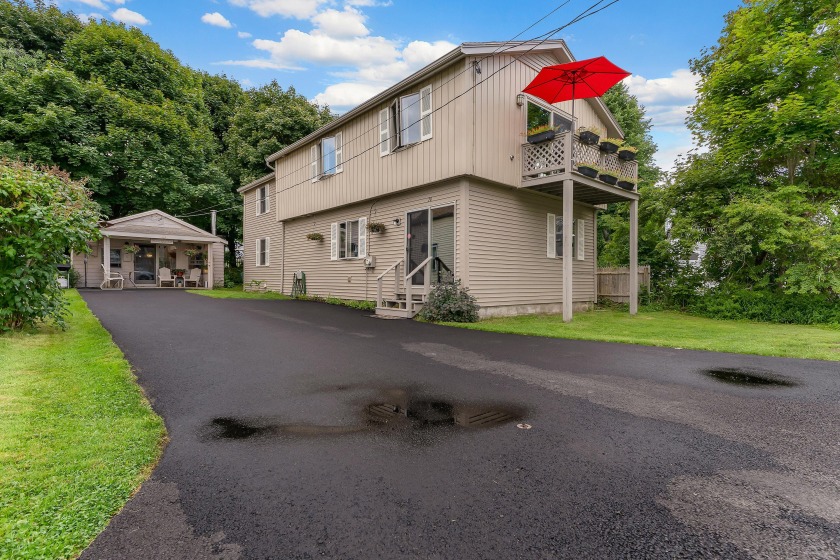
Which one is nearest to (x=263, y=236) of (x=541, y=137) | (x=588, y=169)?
(x=541, y=137)

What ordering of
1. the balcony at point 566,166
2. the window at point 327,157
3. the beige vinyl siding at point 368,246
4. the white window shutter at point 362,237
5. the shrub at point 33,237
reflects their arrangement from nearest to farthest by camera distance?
the shrub at point 33,237 → the balcony at point 566,166 → the beige vinyl siding at point 368,246 → the white window shutter at point 362,237 → the window at point 327,157

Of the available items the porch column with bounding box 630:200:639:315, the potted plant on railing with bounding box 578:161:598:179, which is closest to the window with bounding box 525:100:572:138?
the potted plant on railing with bounding box 578:161:598:179

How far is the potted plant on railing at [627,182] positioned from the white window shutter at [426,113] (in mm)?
5534

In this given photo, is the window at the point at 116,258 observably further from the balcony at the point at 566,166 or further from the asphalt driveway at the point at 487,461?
the balcony at the point at 566,166

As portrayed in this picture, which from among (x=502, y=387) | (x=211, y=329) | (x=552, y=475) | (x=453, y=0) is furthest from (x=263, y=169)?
(x=552, y=475)

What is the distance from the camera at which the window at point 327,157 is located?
14188 millimetres

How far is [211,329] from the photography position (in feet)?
25.9

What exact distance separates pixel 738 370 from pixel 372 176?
1016 centimetres

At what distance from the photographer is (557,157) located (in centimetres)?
1025

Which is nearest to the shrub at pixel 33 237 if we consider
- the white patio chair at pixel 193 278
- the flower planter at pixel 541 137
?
the flower planter at pixel 541 137

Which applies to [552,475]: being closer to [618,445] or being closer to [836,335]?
[618,445]

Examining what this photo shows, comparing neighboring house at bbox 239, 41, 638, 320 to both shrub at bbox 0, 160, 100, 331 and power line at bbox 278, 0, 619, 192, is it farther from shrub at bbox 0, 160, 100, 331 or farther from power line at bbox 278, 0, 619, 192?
shrub at bbox 0, 160, 100, 331

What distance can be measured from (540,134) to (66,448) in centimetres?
1054

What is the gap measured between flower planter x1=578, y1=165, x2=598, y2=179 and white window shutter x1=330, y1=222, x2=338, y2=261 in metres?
8.22
